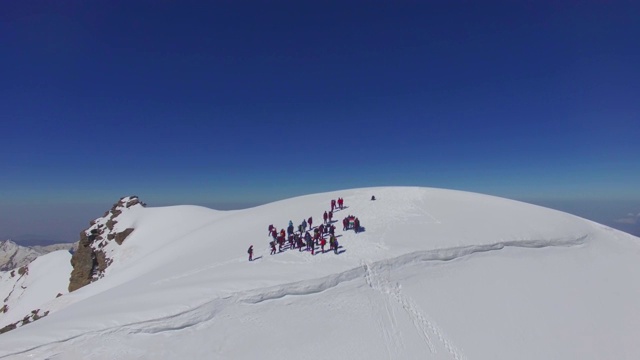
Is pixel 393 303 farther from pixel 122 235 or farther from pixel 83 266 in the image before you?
pixel 83 266

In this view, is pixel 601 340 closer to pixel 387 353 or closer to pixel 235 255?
pixel 387 353

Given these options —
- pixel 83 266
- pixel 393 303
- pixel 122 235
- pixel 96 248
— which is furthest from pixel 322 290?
pixel 83 266

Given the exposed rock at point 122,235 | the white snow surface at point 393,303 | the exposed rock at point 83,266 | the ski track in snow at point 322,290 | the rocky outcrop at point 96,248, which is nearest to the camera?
the white snow surface at point 393,303

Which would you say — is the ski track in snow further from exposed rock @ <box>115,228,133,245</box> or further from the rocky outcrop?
exposed rock @ <box>115,228,133,245</box>

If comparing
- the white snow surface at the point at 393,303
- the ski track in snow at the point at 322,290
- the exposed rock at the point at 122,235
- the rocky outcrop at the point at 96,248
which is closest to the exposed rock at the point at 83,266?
the rocky outcrop at the point at 96,248

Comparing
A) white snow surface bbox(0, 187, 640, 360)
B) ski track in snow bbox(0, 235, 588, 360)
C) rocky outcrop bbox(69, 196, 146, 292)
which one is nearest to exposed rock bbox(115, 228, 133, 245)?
rocky outcrop bbox(69, 196, 146, 292)

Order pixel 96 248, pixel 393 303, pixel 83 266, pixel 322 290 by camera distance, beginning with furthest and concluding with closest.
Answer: pixel 96 248 → pixel 83 266 → pixel 322 290 → pixel 393 303

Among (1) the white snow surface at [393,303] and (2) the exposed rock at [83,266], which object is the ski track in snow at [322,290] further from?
(2) the exposed rock at [83,266]
